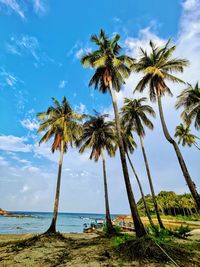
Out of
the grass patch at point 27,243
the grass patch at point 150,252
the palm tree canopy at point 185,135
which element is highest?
the palm tree canopy at point 185,135

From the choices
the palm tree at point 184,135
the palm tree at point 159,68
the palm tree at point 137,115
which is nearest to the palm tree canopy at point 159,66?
the palm tree at point 159,68

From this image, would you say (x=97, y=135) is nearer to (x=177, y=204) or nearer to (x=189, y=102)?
(x=189, y=102)

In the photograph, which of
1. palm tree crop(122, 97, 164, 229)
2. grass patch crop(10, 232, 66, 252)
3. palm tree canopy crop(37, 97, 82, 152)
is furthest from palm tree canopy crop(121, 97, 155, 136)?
grass patch crop(10, 232, 66, 252)

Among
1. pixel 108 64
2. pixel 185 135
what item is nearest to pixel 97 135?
pixel 108 64

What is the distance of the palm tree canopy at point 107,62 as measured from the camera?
16.0 m

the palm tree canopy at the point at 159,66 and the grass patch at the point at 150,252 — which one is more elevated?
the palm tree canopy at the point at 159,66

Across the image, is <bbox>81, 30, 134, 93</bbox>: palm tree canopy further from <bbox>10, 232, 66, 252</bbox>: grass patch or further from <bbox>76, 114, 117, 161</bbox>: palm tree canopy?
<bbox>10, 232, 66, 252</bbox>: grass patch

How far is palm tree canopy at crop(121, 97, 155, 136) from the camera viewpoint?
24.5 metres

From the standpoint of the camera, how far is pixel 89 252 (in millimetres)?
8805

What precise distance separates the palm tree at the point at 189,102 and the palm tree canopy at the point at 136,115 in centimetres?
428

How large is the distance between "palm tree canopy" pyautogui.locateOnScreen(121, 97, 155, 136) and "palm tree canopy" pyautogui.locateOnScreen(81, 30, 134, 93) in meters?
8.12

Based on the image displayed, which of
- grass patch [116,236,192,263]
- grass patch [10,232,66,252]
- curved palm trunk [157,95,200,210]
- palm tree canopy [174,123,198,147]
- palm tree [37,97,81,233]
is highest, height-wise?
palm tree canopy [174,123,198,147]

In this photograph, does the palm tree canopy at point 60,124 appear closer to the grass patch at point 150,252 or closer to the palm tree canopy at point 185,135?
the grass patch at point 150,252

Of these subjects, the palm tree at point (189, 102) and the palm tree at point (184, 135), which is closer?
the palm tree at point (189, 102)
